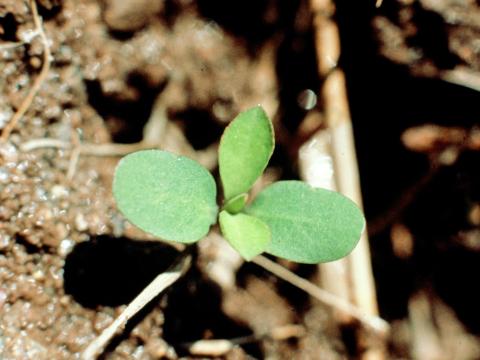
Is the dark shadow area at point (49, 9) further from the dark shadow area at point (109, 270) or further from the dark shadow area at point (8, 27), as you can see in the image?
the dark shadow area at point (109, 270)

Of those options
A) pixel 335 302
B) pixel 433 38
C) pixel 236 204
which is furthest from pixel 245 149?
pixel 433 38

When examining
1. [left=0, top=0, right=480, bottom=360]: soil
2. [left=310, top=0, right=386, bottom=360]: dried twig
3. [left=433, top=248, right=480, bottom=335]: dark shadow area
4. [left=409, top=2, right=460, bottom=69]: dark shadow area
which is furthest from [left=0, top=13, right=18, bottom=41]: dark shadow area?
Answer: [left=433, top=248, right=480, bottom=335]: dark shadow area

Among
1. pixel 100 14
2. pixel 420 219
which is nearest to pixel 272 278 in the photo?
pixel 420 219

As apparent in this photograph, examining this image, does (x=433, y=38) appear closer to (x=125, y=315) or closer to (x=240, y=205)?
(x=240, y=205)

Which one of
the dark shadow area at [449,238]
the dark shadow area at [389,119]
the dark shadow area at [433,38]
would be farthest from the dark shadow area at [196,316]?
the dark shadow area at [433,38]

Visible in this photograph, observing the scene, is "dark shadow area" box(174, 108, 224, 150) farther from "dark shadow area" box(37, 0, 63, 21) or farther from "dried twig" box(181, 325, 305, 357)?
"dried twig" box(181, 325, 305, 357)

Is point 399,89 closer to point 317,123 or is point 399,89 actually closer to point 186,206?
point 317,123
